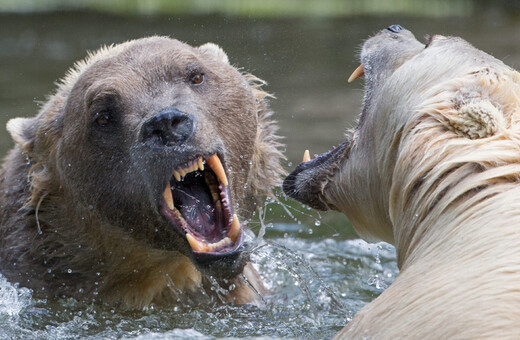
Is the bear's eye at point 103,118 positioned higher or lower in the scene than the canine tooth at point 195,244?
higher

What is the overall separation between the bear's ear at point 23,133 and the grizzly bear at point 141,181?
0.01m

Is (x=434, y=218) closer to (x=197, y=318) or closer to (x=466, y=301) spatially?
(x=466, y=301)

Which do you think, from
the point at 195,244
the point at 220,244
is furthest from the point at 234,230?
the point at 195,244

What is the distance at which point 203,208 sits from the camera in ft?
14.5

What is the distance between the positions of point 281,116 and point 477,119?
22.2ft

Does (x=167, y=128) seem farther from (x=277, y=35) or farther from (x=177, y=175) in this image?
(x=277, y=35)

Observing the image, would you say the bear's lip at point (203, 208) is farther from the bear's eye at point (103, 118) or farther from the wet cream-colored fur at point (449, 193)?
the wet cream-colored fur at point (449, 193)

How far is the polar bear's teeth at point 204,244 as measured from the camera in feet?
13.7

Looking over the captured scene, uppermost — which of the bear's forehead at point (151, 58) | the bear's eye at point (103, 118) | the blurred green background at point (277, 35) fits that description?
the bear's forehead at point (151, 58)

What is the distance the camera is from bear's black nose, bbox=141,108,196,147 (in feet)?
13.2

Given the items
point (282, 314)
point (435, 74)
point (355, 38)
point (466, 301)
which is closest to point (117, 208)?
point (282, 314)

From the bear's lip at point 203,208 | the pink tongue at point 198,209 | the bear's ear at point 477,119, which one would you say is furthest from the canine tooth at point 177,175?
the bear's ear at point 477,119

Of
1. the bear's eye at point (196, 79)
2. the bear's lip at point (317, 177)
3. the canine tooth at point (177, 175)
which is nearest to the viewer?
the bear's lip at point (317, 177)

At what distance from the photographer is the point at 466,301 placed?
8.27 ft
